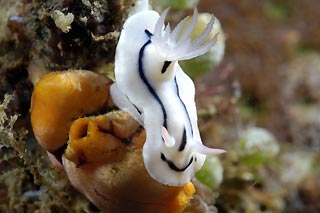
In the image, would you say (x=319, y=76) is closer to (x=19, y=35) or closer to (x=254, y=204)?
(x=254, y=204)

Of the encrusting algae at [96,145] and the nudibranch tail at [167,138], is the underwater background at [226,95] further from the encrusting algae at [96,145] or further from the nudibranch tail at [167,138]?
the nudibranch tail at [167,138]

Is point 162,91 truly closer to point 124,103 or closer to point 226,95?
point 124,103

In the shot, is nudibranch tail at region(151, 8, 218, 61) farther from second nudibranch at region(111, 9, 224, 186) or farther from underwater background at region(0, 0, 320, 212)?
underwater background at region(0, 0, 320, 212)

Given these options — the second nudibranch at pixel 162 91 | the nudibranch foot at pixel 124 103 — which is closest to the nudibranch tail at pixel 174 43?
the second nudibranch at pixel 162 91

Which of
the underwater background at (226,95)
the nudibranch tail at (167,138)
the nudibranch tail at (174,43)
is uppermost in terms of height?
the nudibranch tail at (174,43)

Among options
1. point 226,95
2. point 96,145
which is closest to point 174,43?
point 96,145

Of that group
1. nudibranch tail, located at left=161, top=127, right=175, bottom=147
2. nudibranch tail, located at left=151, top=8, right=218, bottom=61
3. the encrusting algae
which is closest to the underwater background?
the encrusting algae
